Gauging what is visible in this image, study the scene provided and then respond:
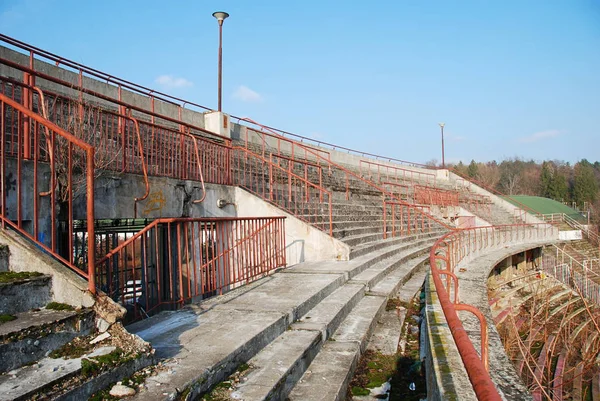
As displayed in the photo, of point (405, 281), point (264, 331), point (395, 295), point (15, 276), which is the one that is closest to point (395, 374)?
point (264, 331)

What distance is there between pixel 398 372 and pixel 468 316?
1097 mm

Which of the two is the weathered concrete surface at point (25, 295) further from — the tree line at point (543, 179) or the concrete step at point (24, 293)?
the tree line at point (543, 179)

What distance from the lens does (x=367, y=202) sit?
16.7 meters

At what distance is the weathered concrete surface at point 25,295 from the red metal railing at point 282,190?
6.47 metres

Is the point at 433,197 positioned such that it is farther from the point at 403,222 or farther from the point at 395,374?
the point at 395,374

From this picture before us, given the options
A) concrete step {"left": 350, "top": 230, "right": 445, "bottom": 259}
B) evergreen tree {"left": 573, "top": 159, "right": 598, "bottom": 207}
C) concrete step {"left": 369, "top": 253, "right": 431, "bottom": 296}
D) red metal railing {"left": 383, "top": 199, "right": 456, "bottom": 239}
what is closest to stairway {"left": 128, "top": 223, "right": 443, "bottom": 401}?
concrete step {"left": 369, "top": 253, "right": 431, "bottom": 296}

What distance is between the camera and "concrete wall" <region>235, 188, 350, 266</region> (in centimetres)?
892

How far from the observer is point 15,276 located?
10.2 feet

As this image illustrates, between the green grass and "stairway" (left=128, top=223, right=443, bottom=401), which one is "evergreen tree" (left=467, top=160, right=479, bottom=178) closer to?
the green grass

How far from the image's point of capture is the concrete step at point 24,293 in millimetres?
2895

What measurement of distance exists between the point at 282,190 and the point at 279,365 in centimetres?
862

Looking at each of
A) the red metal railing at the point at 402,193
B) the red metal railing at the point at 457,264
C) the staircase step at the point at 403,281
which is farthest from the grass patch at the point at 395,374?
the red metal railing at the point at 402,193

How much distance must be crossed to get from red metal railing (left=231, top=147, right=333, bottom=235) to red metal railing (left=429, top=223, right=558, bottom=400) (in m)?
2.95

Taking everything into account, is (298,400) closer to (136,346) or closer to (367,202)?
(136,346)
